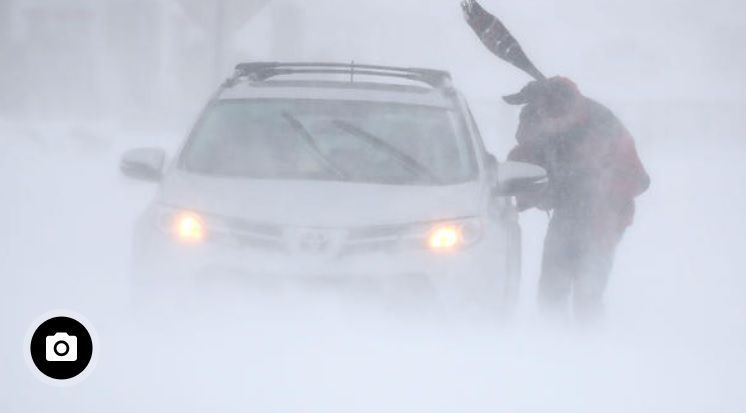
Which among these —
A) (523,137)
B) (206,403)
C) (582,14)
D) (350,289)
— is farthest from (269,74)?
(582,14)

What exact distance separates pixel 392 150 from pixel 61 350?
2.78m

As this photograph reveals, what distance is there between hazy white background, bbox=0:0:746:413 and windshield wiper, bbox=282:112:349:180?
80cm

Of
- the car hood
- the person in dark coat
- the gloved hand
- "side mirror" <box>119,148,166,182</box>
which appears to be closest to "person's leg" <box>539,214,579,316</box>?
the person in dark coat

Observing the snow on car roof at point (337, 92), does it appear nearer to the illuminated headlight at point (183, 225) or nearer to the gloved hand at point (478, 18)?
the gloved hand at point (478, 18)

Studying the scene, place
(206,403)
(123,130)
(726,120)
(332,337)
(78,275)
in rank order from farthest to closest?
(726,120), (123,130), (78,275), (332,337), (206,403)

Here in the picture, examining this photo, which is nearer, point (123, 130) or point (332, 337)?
point (332, 337)

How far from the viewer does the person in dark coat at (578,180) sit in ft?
22.4

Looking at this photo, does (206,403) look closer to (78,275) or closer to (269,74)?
(78,275)

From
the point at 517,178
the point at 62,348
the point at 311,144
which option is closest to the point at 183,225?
the point at 311,144

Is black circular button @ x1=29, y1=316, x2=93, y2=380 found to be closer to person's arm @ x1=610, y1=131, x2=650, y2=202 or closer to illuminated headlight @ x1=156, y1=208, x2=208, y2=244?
illuminated headlight @ x1=156, y1=208, x2=208, y2=244

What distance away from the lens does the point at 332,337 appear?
492cm

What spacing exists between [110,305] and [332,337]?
0.87 meters

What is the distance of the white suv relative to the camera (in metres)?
5.32

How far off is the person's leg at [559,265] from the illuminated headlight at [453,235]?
4.73ft
